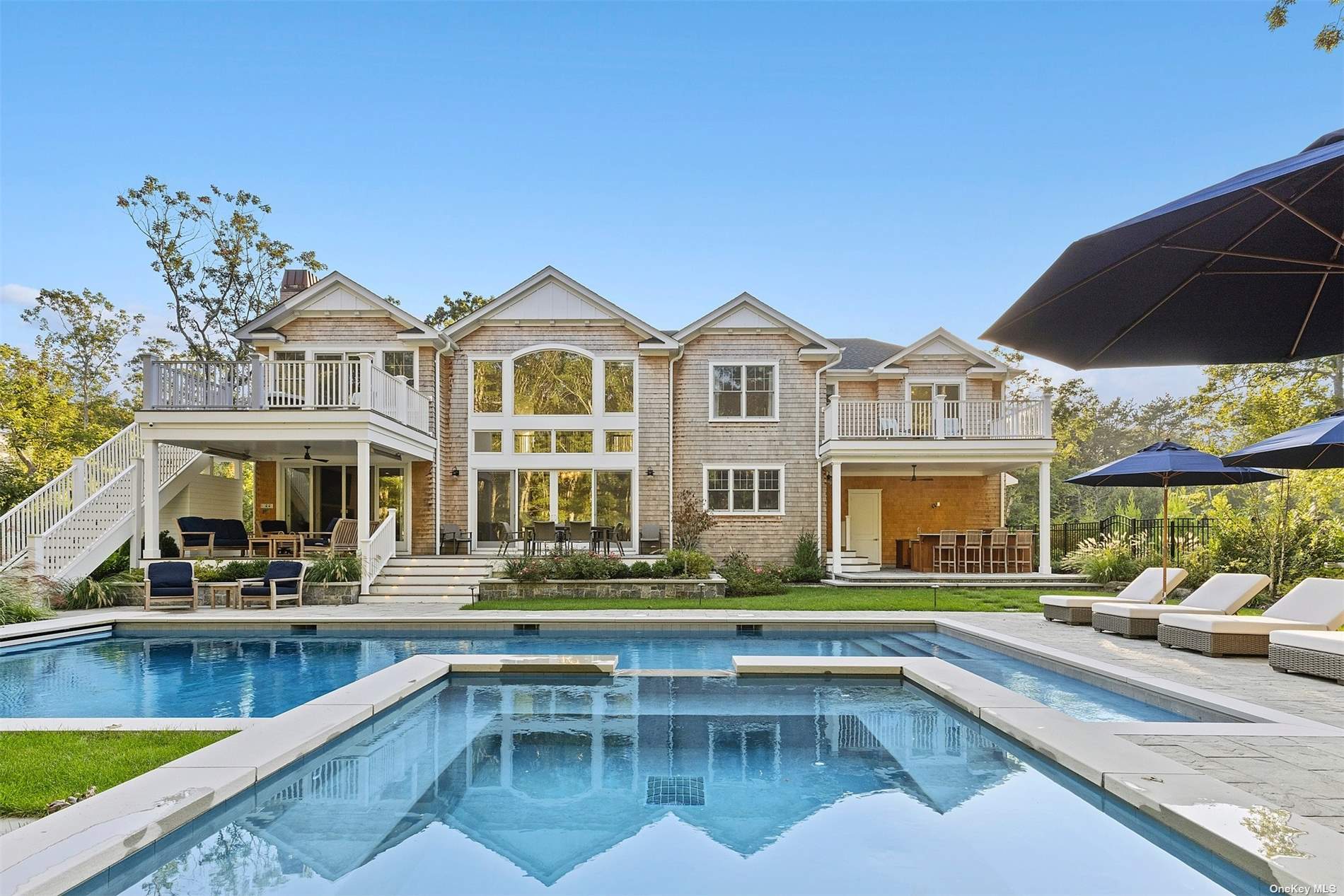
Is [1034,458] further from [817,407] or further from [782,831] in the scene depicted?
[782,831]

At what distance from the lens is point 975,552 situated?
1847 centimetres

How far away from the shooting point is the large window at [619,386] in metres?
19.9

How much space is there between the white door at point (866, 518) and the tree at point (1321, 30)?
13.7m

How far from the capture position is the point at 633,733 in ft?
20.6

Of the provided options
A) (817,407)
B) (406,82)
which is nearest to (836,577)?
(817,407)

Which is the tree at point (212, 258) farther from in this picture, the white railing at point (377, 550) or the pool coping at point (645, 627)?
the pool coping at point (645, 627)

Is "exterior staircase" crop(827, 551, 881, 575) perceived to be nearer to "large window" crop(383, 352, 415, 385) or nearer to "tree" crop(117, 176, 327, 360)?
"large window" crop(383, 352, 415, 385)

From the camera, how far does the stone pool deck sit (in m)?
4.26

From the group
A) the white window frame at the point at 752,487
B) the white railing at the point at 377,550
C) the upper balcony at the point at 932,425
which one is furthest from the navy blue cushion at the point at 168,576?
the upper balcony at the point at 932,425

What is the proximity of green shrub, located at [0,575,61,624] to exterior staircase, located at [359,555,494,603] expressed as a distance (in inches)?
190

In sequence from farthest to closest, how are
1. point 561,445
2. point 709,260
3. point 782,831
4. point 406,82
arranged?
1. point 709,260
2. point 561,445
3. point 406,82
4. point 782,831

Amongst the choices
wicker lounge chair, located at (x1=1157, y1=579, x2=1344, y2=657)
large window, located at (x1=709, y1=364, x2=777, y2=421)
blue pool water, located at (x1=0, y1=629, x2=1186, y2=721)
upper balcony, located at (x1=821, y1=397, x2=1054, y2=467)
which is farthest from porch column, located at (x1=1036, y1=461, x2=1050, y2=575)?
wicker lounge chair, located at (x1=1157, y1=579, x2=1344, y2=657)

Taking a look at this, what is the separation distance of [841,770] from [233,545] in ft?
53.4

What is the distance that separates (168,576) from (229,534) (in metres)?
4.30
